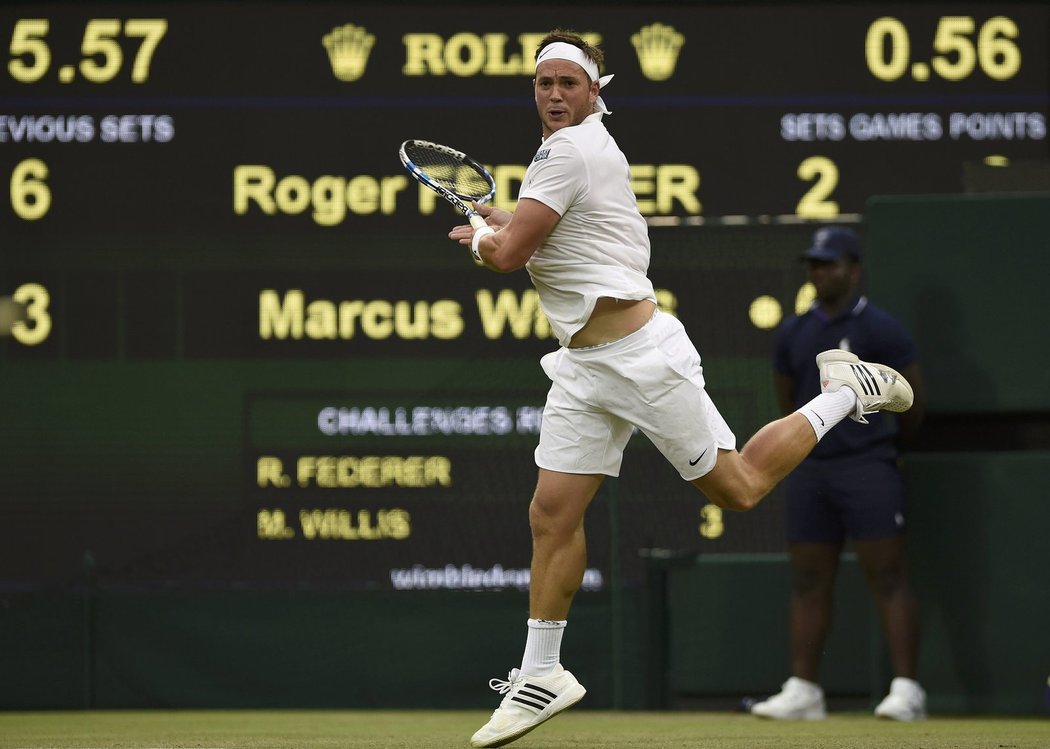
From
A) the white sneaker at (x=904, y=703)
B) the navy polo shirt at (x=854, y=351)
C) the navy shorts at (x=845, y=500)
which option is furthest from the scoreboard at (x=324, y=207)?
the white sneaker at (x=904, y=703)

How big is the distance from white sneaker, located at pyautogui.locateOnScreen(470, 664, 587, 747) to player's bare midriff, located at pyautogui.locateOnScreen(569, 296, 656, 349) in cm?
86

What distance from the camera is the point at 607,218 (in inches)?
192

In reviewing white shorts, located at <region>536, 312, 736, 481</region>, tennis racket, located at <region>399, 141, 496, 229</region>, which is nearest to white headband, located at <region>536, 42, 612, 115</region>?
tennis racket, located at <region>399, 141, 496, 229</region>

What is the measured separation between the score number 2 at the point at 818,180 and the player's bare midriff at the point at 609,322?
130 inches

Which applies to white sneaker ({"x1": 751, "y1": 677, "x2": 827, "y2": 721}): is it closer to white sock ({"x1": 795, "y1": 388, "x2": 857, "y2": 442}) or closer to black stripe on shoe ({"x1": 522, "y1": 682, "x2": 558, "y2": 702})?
white sock ({"x1": 795, "y1": 388, "x2": 857, "y2": 442})

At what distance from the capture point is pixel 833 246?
21.2 feet

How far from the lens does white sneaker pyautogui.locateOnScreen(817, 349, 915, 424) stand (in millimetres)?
5402

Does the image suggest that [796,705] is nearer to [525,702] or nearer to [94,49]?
[525,702]

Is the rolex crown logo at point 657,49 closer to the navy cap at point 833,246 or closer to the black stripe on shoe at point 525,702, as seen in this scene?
the navy cap at point 833,246

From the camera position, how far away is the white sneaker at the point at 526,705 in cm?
471

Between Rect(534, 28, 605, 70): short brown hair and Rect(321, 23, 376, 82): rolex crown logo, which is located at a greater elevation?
Rect(321, 23, 376, 82): rolex crown logo

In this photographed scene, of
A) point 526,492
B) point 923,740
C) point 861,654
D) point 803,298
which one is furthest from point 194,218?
point 923,740

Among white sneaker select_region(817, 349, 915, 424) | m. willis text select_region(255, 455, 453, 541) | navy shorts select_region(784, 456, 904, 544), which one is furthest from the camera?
m. willis text select_region(255, 455, 453, 541)

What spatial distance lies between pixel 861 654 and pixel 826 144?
2.21 m
